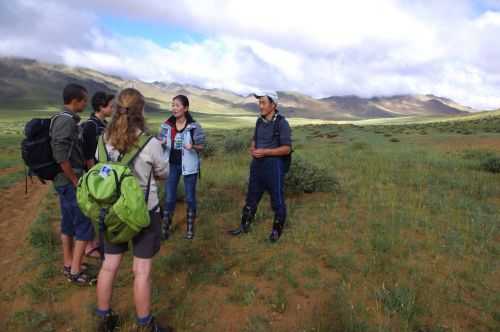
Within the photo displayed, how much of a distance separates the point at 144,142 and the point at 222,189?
5.55m

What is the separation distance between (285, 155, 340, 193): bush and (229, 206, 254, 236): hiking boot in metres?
2.30

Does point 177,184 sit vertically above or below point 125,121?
below

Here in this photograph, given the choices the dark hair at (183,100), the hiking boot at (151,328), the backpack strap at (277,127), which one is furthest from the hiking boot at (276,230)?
the hiking boot at (151,328)

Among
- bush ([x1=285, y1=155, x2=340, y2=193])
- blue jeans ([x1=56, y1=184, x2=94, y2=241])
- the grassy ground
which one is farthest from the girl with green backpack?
bush ([x1=285, y1=155, x2=340, y2=193])

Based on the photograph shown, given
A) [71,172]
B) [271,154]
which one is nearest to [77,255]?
[71,172]

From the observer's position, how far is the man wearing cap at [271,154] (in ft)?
16.4

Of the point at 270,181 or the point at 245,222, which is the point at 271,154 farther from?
the point at 245,222

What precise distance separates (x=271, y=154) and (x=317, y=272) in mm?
1670

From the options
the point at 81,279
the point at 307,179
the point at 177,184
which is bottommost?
the point at 81,279

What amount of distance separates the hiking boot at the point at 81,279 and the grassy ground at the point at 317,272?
13 centimetres

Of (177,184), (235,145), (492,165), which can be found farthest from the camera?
(235,145)

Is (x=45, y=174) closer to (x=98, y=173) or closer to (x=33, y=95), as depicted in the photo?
(x=98, y=173)

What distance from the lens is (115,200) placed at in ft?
9.70

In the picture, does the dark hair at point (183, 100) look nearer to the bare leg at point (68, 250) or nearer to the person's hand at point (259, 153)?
the person's hand at point (259, 153)
